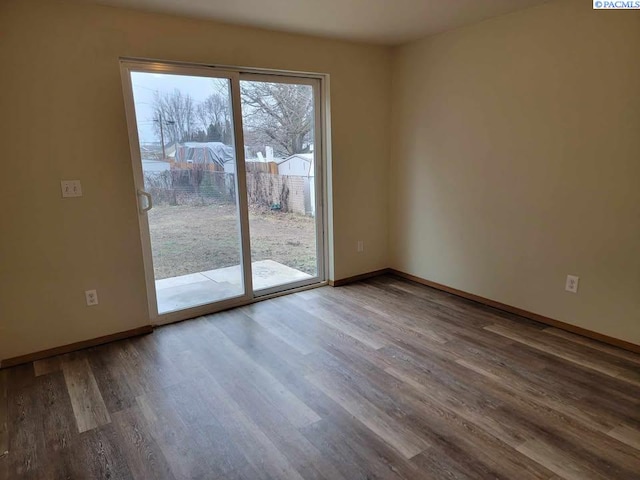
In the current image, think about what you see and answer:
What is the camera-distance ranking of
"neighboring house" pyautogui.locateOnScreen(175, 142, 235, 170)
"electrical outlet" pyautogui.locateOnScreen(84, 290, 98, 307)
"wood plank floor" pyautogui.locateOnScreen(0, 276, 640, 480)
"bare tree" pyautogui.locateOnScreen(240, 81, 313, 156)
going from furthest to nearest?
"bare tree" pyautogui.locateOnScreen(240, 81, 313, 156) → "neighboring house" pyautogui.locateOnScreen(175, 142, 235, 170) → "electrical outlet" pyautogui.locateOnScreen(84, 290, 98, 307) → "wood plank floor" pyautogui.locateOnScreen(0, 276, 640, 480)

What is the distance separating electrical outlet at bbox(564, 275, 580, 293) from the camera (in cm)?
299

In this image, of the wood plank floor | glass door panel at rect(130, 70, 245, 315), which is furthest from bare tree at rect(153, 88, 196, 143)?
the wood plank floor

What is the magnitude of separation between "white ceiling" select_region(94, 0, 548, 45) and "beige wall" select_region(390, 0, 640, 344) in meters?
0.30

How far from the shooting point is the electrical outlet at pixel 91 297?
115 inches

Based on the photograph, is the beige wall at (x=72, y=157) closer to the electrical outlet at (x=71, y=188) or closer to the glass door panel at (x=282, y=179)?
the electrical outlet at (x=71, y=188)

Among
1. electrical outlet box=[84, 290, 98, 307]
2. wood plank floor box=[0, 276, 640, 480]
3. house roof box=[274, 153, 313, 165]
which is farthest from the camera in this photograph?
house roof box=[274, 153, 313, 165]

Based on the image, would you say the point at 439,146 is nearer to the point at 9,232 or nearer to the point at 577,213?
the point at 577,213

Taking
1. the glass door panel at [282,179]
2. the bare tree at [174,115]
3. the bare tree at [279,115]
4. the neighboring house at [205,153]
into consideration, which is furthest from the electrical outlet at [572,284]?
the bare tree at [174,115]

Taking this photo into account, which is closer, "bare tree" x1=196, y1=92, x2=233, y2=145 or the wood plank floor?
the wood plank floor

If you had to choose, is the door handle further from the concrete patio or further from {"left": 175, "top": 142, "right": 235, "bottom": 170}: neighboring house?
the concrete patio

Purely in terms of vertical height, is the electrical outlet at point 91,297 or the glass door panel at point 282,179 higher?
the glass door panel at point 282,179

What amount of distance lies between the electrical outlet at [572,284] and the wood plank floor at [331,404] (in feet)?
1.13

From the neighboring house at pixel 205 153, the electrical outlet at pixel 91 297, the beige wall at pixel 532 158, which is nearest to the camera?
the beige wall at pixel 532 158

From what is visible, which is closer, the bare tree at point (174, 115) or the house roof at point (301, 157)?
the bare tree at point (174, 115)
